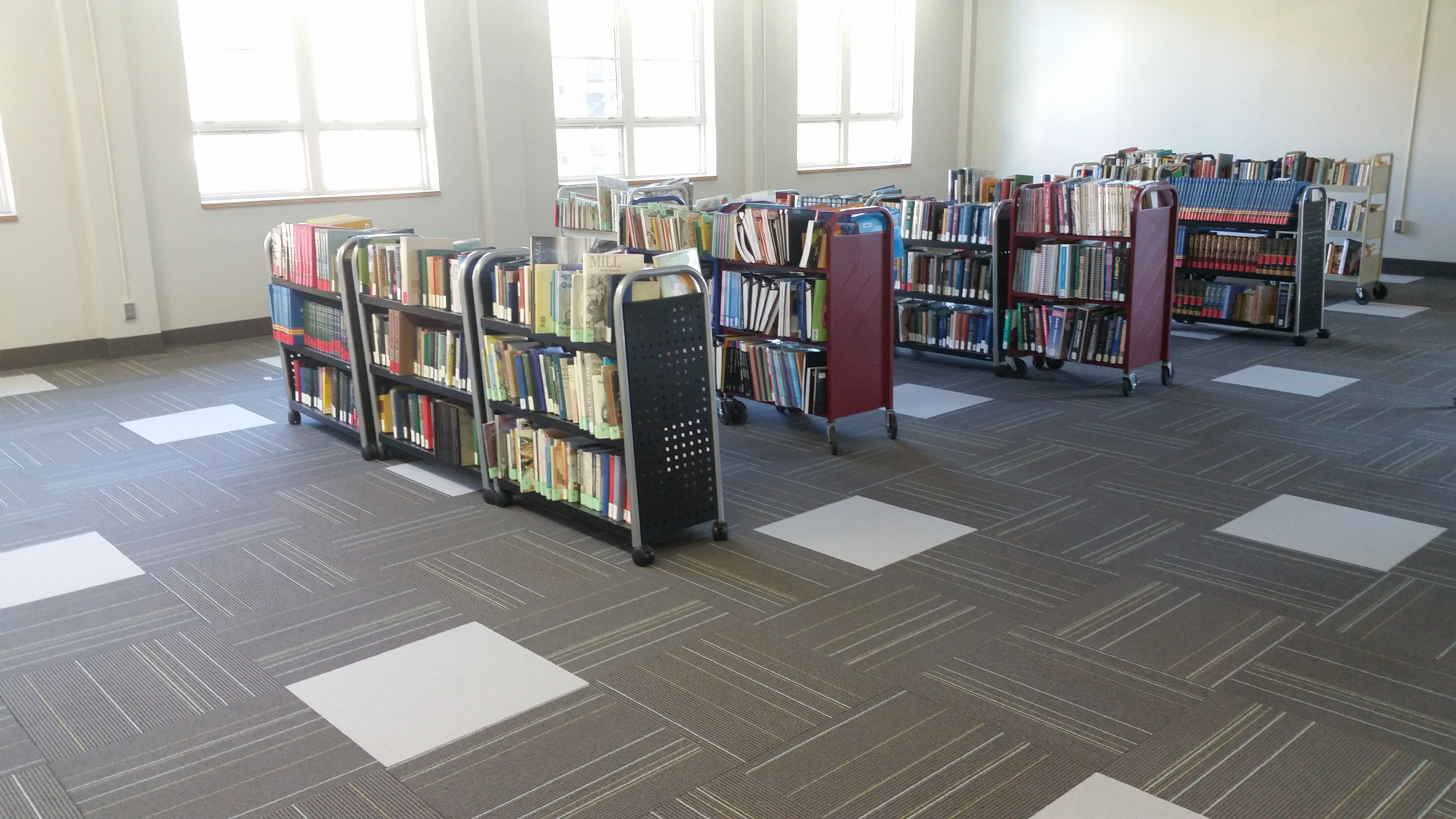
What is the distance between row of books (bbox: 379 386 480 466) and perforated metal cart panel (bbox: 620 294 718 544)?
42.2 inches

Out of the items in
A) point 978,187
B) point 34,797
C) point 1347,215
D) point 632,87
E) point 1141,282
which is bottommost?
point 34,797

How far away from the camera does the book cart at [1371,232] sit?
9148 mm

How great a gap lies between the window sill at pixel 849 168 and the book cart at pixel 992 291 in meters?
4.55

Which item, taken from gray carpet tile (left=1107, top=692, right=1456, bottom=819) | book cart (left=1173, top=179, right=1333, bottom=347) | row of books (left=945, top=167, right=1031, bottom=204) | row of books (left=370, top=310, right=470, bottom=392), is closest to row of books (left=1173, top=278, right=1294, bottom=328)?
book cart (left=1173, top=179, right=1333, bottom=347)

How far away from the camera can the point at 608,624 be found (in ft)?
11.4

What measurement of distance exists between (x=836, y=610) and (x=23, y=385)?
5999mm

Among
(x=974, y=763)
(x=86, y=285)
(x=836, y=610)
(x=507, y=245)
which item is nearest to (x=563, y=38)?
(x=507, y=245)

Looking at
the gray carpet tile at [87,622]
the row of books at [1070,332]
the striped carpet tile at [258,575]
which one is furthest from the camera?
the row of books at [1070,332]

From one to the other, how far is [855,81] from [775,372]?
301 inches

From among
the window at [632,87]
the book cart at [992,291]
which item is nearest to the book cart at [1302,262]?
the book cart at [992,291]

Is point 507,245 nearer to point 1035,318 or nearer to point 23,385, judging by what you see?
point 23,385

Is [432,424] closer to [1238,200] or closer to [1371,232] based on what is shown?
[1238,200]

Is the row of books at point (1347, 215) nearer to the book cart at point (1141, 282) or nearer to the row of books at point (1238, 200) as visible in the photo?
the row of books at point (1238, 200)

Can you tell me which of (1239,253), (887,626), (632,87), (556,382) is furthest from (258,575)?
(632,87)
